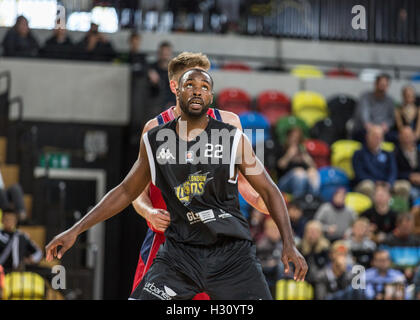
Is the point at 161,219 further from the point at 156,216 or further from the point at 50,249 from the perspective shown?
the point at 50,249

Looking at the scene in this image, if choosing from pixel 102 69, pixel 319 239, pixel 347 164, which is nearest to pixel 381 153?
pixel 347 164

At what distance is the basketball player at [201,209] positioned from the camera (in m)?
4.17

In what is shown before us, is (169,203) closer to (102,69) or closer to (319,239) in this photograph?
(319,239)

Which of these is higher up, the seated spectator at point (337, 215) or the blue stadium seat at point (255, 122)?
the blue stadium seat at point (255, 122)

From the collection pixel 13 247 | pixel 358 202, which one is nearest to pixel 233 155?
pixel 13 247

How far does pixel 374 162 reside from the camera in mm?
11555

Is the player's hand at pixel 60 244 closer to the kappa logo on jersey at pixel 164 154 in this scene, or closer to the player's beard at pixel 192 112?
the kappa logo on jersey at pixel 164 154

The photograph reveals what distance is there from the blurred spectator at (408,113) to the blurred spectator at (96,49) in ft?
15.0

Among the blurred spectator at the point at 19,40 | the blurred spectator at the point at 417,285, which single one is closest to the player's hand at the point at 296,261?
the blurred spectator at the point at 417,285

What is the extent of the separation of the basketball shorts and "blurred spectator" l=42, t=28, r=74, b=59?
9.18m

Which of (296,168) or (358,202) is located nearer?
(296,168)

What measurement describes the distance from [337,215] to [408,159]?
6.77ft

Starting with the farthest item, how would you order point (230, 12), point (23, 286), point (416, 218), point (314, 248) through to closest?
point (230, 12), point (416, 218), point (314, 248), point (23, 286)

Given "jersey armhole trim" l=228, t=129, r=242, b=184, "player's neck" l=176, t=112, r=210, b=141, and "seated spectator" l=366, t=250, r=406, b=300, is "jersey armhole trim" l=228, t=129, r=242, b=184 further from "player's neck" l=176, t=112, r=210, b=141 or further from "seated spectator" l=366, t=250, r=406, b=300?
"seated spectator" l=366, t=250, r=406, b=300
